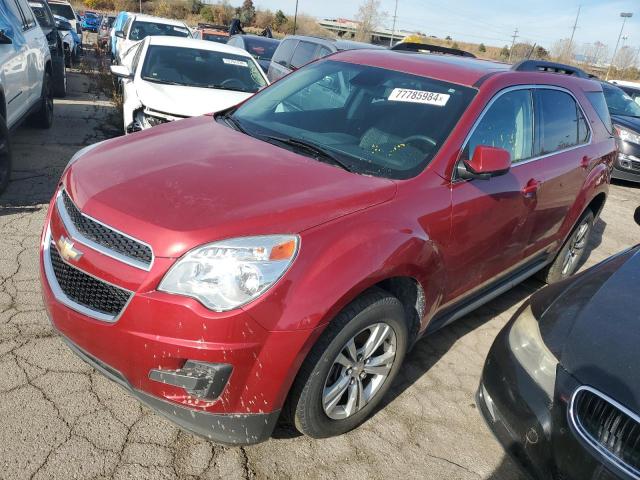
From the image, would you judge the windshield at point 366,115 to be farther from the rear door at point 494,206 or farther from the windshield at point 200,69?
the windshield at point 200,69

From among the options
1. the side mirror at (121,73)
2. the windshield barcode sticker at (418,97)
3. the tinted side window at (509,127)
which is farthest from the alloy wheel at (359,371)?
the side mirror at (121,73)

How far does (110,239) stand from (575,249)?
421 centimetres

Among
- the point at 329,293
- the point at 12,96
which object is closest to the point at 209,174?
the point at 329,293

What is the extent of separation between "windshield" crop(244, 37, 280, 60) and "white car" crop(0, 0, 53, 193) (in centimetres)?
587

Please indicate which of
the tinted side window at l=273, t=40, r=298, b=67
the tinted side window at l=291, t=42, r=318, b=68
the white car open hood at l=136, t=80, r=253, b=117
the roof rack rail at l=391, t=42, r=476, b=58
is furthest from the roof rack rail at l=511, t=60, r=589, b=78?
the tinted side window at l=273, t=40, r=298, b=67

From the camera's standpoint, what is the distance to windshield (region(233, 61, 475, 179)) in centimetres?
282

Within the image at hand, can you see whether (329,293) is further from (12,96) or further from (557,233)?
(12,96)

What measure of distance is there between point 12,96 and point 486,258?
16.1 feet

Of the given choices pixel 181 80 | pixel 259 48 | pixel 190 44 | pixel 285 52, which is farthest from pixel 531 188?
pixel 259 48

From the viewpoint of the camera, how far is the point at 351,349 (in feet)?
7.95

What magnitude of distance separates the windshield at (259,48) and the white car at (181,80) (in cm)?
515

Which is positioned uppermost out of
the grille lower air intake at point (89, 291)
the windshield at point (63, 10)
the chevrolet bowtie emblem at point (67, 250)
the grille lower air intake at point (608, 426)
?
the windshield at point (63, 10)

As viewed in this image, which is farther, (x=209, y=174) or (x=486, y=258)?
(x=486, y=258)

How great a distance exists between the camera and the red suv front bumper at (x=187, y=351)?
1949 millimetres
